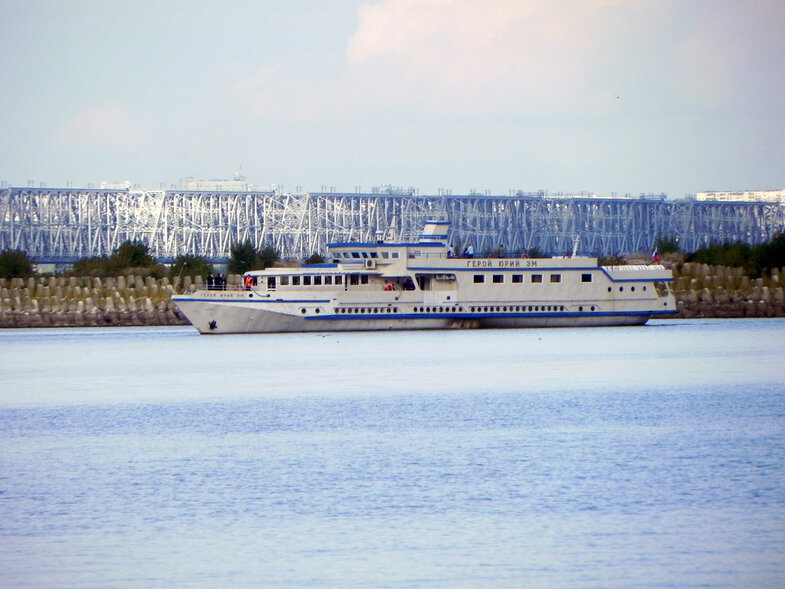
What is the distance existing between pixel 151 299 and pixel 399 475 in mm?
69578

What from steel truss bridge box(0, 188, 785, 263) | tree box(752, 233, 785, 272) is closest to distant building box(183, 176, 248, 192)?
steel truss bridge box(0, 188, 785, 263)

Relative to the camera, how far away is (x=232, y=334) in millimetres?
70250

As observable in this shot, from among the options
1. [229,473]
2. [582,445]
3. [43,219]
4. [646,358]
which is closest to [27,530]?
[229,473]

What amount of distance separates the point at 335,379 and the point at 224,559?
25867 mm

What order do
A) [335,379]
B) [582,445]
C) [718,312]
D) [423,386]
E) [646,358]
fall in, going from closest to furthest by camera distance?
1. [582,445]
2. [423,386]
3. [335,379]
4. [646,358]
5. [718,312]

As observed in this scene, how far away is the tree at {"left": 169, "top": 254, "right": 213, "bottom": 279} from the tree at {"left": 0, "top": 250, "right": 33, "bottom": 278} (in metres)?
12.5

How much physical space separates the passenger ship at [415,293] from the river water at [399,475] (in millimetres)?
17708

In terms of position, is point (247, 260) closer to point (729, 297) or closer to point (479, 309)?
point (729, 297)

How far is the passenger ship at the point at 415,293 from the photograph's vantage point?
68.0 meters

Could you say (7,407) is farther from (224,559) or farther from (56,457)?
(224,559)

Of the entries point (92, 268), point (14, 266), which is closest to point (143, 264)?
point (92, 268)

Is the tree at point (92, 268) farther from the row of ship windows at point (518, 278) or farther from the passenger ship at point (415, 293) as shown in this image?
the row of ship windows at point (518, 278)

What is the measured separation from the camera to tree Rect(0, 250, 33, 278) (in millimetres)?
111981

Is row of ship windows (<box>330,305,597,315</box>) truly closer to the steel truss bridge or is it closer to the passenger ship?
the passenger ship
